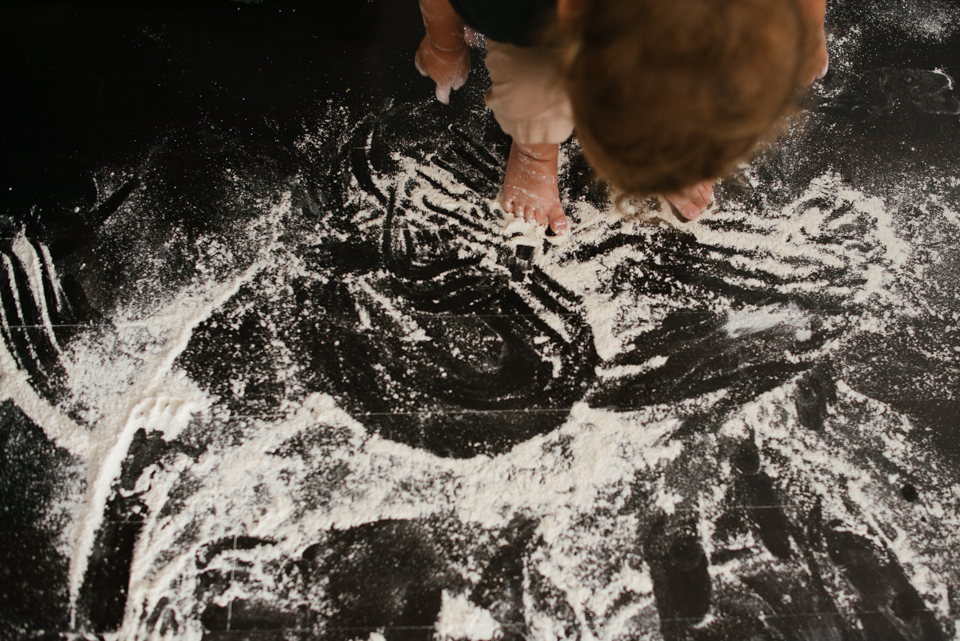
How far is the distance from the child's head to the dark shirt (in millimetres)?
177

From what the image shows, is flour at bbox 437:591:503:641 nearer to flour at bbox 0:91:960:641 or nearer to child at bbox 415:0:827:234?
flour at bbox 0:91:960:641

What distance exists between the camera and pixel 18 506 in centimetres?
79

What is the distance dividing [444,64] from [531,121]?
0.63ft

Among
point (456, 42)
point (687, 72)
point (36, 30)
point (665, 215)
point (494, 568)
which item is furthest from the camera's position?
point (36, 30)

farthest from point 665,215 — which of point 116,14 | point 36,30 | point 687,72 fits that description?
point 36,30

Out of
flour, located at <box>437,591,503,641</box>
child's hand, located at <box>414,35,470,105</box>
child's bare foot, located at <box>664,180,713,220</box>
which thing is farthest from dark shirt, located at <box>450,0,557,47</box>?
flour, located at <box>437,591,503,641</box>

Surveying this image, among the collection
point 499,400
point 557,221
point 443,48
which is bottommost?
point 499,400

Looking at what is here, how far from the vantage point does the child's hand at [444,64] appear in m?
0.90

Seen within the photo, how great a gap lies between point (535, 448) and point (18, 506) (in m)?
0.73

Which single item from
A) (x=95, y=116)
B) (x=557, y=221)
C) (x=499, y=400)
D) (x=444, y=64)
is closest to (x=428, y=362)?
(x=499, y=400)

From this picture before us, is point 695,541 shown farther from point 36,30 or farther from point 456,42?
point 36,30

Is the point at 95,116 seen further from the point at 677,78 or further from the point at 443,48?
the point at 677,78

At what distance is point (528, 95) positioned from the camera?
2.68 ft

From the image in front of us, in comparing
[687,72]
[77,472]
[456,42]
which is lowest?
[77,472]
